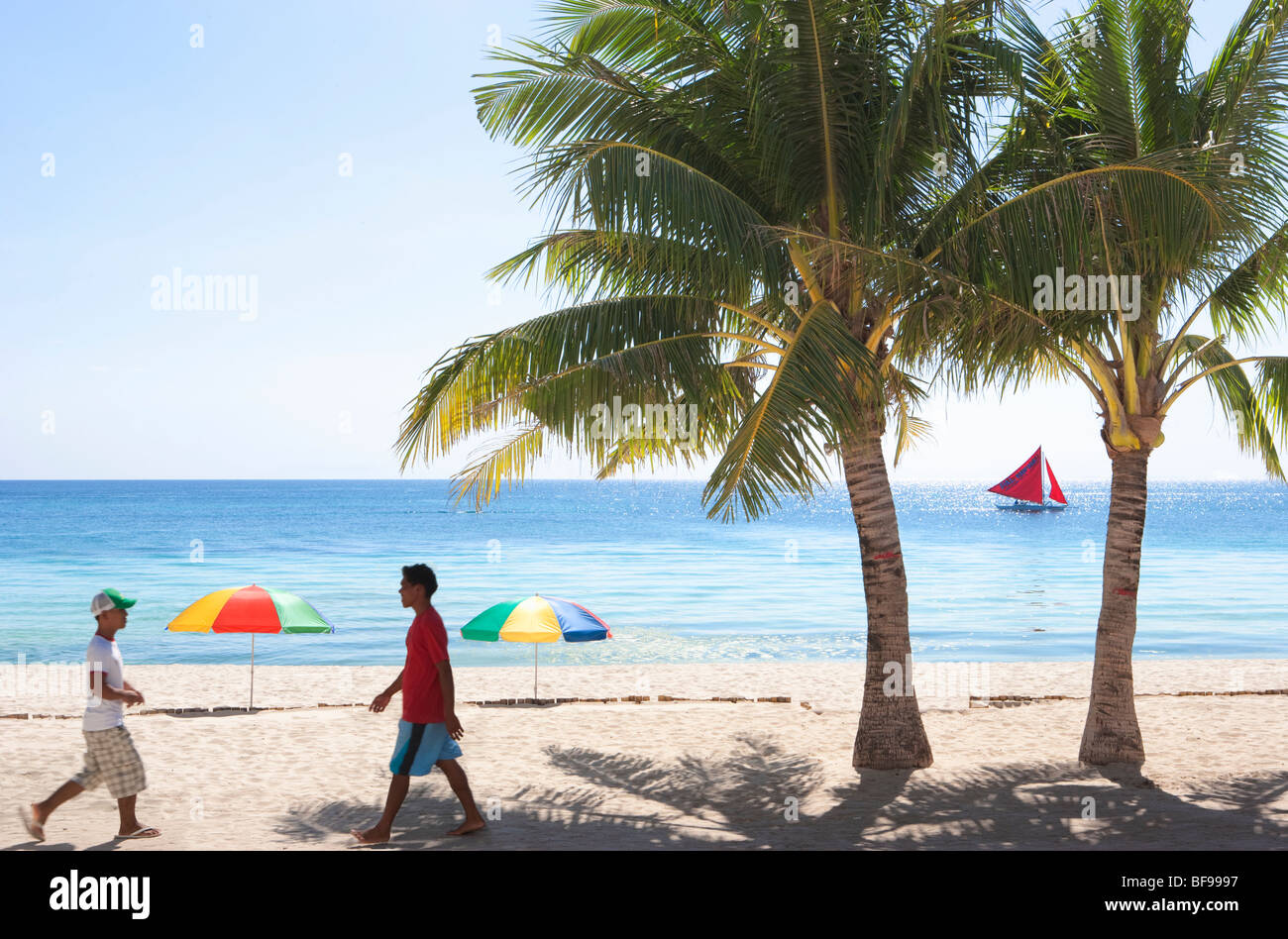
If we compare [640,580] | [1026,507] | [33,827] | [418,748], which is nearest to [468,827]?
[418,748]

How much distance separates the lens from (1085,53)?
8.54 meters

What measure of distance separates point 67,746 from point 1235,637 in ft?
84.9

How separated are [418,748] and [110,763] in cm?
201

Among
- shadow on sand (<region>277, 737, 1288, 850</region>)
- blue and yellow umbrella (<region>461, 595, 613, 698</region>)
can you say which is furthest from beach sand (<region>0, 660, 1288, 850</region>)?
blue and yellow umbrella (<region>461, 595, 613, 698</region>)

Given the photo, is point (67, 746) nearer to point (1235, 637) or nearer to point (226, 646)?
point (226, 646)

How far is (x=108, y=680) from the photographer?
20.8ft

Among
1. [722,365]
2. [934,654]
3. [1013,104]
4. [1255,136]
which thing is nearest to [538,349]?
[722,365]

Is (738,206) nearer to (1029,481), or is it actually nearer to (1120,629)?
(1120,629)

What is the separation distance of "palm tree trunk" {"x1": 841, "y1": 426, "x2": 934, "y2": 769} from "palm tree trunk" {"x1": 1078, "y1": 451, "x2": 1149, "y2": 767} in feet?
5.53

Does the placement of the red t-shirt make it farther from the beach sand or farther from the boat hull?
the boat hull

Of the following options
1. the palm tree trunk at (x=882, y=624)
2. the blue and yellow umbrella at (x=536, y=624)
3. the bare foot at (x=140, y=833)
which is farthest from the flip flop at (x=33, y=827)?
the palm tree trunk at (x=882, y=624)

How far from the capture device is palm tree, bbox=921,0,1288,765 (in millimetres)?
7555
